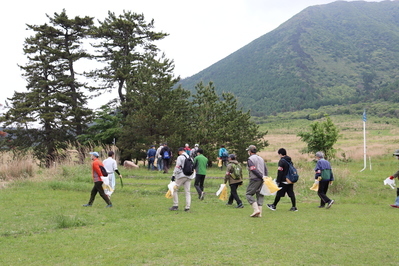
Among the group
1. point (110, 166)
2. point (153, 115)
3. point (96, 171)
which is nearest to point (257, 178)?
point (96, 171)

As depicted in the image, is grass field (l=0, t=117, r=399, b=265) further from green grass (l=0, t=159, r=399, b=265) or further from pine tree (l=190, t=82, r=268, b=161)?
pine tree (l=190, t=82, r=268, b=161)

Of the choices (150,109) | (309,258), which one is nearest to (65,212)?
(309,258)

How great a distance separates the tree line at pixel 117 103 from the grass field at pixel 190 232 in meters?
14.2

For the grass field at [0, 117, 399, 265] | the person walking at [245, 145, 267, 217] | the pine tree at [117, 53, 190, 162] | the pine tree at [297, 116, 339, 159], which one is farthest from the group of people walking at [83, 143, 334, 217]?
the pine tree at [297, 116, 339, 159]

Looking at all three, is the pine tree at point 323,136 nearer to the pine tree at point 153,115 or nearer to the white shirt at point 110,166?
the pine tree at point 153,115

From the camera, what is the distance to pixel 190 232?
8914mm

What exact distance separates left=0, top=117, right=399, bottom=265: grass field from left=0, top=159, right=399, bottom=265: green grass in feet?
0.06

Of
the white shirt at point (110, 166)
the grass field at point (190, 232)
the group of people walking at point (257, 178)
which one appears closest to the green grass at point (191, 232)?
the grass field at point (190, 232)

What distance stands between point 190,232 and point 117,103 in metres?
30.0

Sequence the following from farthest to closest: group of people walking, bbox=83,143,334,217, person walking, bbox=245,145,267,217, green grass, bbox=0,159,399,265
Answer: group of people walking, bbox=83,143,334,217
person walking, bbox=245,145,267,217
green grass, bbox=0,159,399,265

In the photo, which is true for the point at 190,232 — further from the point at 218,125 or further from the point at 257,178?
the point at 218,125

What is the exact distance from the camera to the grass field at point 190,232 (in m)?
6.87

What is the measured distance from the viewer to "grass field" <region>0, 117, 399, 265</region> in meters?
6.87

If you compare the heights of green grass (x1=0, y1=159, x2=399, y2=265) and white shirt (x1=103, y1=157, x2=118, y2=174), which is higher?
white shirt (x1=103, y1=157, x2=118, y2=174)
